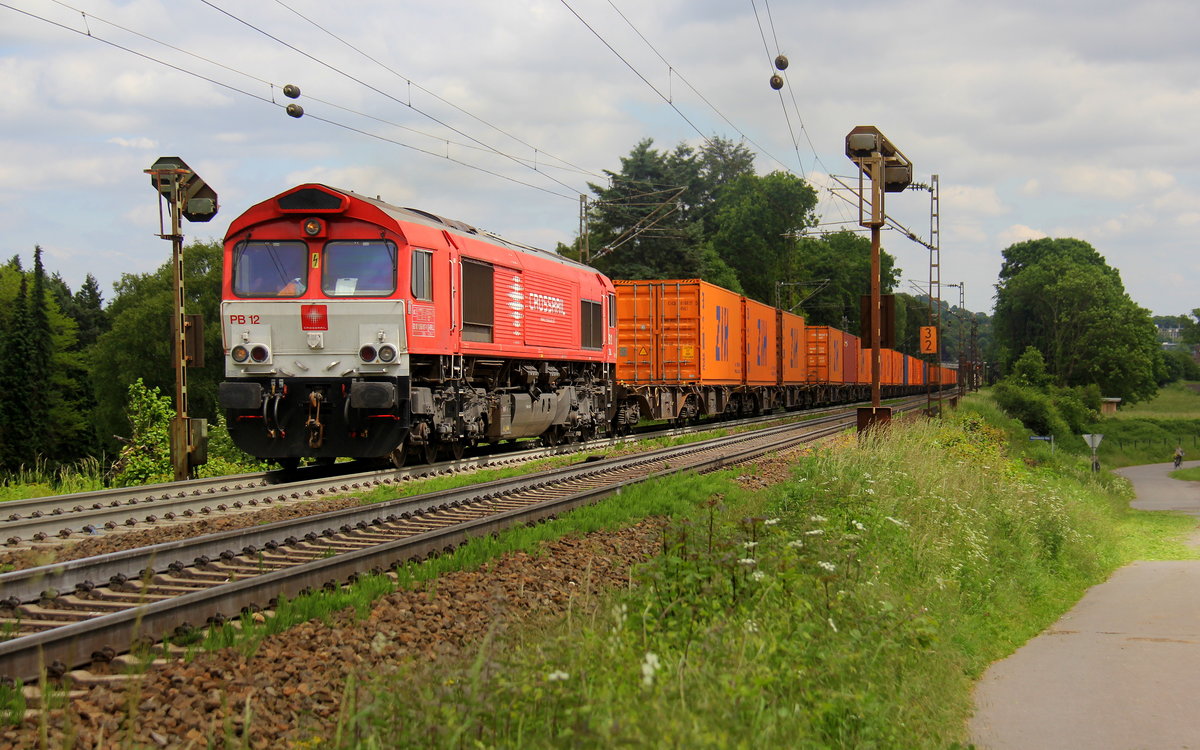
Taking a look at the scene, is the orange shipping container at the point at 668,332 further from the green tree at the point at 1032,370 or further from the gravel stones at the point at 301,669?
the green tree at the point at 1032,370

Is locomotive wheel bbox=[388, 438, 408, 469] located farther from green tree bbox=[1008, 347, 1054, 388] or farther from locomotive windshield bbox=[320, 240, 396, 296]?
green tree bbox=[1008, 347, 1054, 388]

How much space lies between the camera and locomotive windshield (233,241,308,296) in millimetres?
13969

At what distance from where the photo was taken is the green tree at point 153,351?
55.1 m

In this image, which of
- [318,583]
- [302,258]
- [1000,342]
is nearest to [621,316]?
[302,258]

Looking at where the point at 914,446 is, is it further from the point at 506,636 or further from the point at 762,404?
the point at 762,404

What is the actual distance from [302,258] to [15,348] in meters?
51.9

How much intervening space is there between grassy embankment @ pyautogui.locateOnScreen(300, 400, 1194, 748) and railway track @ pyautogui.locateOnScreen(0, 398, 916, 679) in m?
0.96

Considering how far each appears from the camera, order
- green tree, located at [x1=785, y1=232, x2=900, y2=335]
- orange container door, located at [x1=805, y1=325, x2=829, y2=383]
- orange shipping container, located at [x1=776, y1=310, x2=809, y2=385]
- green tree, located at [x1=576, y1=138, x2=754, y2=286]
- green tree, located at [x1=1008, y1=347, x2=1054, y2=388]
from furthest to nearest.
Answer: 1. green tree, located at [x1=785, y1=232, x2=900, y2=335]
2. green tree, located at [x1=1008, y1=347, x2=1054, y2=388]
3. green tree, located at [x1=576, y1=138, x2=754, y2=286]
4. orange container door, located at [x1=805, y1=325, x2=829, y2=383]
5. orange shipping container, located at [x1=776, y1=310, x2=809, y2=385]

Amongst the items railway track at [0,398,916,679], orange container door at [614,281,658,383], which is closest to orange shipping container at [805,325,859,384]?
orange container door at [614,281,658,383]

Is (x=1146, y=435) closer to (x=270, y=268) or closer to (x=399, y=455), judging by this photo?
(x=399, y=455)

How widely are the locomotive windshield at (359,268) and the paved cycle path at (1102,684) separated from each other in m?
8.98

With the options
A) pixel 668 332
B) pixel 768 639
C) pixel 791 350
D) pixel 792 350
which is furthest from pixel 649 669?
pixel 792 350

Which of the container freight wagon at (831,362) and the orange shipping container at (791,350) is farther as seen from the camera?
the container freight wagon at (831,362)

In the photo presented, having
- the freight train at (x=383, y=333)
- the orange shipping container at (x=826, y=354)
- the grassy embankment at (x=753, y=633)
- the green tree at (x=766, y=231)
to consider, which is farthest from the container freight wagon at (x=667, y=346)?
the green tree at (x=766, y=231)
